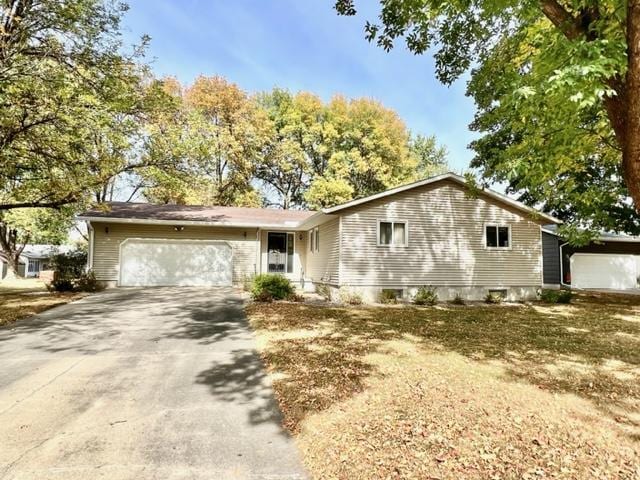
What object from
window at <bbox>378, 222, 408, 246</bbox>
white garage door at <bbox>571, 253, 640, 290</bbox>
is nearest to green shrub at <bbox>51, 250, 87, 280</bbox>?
window at <bbox>378, 222, 408, 246</bbox>

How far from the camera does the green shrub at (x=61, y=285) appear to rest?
566 inches

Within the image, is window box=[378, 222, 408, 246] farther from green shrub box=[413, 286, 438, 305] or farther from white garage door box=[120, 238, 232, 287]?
white garage door box=[120, 238, 232, 287]

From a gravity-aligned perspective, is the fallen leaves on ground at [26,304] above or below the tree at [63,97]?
below

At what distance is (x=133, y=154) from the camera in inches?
534

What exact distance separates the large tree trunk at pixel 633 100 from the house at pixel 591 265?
20.0m

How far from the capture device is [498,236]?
14.9 meters

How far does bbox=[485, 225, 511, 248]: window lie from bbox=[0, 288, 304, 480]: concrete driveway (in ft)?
34.9

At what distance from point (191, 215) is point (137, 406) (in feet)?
48.7

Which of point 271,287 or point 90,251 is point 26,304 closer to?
point 90,251

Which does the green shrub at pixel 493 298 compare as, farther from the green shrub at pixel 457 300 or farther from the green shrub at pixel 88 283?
the green shrub at pixel 88 283

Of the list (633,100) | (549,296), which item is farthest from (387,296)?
(633,100)

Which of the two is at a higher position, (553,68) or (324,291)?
(553,68)

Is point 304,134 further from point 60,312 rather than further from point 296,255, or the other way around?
point 60,312

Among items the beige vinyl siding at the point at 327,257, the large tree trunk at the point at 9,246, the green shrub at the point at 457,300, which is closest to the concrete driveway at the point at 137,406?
the beige vinyl siding at the point at 327,257
